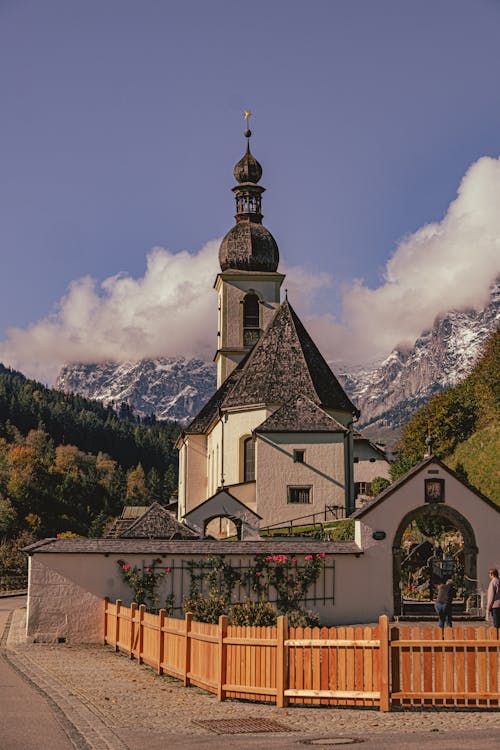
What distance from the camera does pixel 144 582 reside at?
87.2 feet

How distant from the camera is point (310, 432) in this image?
149 feet

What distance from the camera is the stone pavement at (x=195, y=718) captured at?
12.4 metres

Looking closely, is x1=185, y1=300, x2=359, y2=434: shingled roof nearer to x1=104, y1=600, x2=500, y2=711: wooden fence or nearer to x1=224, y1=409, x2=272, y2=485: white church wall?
x1=224, y1=409, x2=272, y2=485: white church wall

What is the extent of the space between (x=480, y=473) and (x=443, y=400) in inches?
697

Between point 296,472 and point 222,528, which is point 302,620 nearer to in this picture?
point 222,528

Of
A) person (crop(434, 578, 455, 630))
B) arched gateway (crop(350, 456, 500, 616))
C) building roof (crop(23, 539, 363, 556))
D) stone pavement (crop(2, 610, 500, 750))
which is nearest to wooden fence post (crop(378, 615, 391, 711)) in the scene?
stone pavement (crop(2, 610, 500, 750))

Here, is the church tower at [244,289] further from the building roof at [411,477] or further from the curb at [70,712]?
the curb at [70,712]

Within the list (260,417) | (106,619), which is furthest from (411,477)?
(260,417)

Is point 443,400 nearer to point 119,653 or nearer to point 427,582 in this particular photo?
point 427,582

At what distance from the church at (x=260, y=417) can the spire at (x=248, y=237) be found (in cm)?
7

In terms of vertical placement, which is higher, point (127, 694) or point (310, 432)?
point (310, 432)

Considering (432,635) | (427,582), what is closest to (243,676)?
(432,635)

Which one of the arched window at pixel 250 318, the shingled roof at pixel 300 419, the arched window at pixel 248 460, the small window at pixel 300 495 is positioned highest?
the arched window at pixel 250 318

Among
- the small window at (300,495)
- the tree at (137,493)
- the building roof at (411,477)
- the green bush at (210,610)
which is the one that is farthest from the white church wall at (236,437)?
the tree at (137,493)
